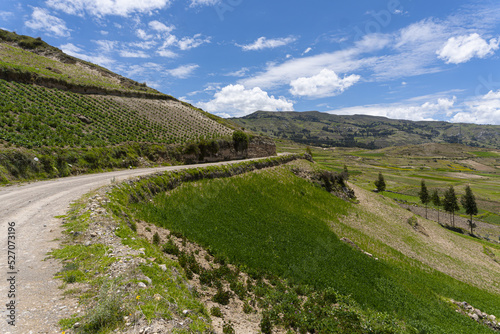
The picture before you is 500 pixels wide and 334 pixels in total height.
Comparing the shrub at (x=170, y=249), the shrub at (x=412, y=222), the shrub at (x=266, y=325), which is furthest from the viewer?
the shrub at (x=412, y=222)

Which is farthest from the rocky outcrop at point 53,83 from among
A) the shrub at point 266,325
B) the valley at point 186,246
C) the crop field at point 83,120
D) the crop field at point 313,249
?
the shrub at point 266,325

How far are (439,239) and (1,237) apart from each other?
216ft

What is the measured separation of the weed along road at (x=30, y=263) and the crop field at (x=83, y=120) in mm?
13912

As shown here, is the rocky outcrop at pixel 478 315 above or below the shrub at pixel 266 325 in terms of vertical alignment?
below

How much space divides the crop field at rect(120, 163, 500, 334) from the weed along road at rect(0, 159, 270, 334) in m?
5.09

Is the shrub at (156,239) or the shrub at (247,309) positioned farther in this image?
the shrub at (156,239)

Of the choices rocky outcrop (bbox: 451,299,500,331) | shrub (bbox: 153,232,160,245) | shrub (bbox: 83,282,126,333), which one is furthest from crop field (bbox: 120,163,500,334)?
shrub (bbox: 83,282,126,333)

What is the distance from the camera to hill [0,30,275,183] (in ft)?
72.1

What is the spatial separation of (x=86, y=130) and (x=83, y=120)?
154 inches

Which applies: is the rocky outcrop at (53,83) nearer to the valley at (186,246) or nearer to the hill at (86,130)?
the hill at (86,130)

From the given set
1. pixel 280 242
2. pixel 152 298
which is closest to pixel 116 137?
pixel 280 242

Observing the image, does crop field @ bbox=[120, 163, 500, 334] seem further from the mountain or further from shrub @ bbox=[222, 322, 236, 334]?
the mountain

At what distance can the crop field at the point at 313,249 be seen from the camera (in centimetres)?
1516

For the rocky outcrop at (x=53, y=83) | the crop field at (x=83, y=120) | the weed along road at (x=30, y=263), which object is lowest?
the weed along road at (x=30, y=263)
